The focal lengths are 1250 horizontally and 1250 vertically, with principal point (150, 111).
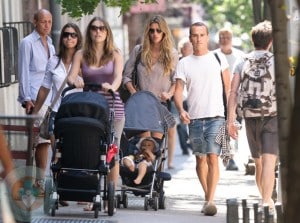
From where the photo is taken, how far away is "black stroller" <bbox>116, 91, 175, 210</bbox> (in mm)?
12633

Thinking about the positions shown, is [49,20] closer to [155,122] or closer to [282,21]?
[155,122]

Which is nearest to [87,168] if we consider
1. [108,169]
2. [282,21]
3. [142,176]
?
[108,169]

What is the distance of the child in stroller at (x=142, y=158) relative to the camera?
12594mm

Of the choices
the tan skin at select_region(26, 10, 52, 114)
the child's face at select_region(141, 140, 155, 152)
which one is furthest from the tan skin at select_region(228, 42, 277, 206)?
the tan skin at select_region(26, 10, 52, 114)

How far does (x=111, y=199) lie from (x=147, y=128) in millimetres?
1134

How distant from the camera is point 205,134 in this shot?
12.8m

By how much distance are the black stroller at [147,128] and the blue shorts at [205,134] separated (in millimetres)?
262

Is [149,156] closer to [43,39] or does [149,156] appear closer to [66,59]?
[66,59]

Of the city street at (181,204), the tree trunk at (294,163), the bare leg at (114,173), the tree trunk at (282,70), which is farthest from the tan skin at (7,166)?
the bare leg at (114,173)

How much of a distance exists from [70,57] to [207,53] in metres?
1.45

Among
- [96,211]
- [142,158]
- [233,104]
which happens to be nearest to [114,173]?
[142,158]

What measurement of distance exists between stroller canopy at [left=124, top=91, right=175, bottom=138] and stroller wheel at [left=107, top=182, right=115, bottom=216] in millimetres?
1073

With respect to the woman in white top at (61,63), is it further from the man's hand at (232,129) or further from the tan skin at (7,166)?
the tan skin at (7,166)

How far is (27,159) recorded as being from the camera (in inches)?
350
